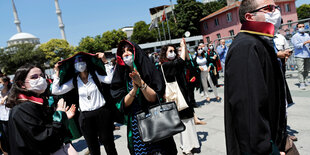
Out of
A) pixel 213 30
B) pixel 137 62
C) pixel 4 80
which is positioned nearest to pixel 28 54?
pixel 213 30

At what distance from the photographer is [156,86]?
2.81 metres

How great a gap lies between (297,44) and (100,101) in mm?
6922

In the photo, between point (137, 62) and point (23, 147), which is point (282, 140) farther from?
point (23, 147)

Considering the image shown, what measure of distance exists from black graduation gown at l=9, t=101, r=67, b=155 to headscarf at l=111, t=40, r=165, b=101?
2.99 feet

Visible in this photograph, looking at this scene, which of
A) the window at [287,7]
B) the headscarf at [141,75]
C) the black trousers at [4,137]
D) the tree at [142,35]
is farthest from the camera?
the tree at [142,35]

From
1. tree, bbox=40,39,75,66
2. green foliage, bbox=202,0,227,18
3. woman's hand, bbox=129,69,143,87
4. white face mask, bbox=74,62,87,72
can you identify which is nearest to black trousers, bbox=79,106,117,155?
white face mask, bbox=74,62,87,72

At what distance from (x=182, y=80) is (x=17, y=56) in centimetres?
6506

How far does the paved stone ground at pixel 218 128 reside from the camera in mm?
4205

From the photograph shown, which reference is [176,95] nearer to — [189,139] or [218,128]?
[189,139]

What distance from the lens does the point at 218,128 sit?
539 cm

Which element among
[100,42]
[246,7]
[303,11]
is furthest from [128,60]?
[303,11]

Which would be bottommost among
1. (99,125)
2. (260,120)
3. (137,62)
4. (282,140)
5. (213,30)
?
(99,125)

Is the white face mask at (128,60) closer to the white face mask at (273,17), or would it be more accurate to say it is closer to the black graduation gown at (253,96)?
the black graduation gown at (253,96)

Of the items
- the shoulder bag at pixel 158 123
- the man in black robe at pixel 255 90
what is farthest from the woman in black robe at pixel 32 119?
the man in black robe at pixel 255 90
